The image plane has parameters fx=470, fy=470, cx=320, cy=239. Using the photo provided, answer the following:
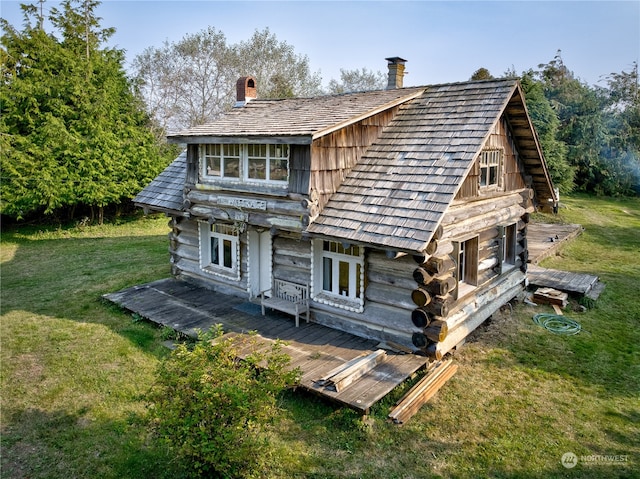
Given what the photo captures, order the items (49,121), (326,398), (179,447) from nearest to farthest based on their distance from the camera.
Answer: (179,447), (326,398), (49,121)

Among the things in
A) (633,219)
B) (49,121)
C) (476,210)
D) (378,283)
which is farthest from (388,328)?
(633,219)

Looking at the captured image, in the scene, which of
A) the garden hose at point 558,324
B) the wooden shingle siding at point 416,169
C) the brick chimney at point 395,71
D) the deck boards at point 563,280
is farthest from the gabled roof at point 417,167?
the deck boards at point 563,280

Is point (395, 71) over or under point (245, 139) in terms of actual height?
over

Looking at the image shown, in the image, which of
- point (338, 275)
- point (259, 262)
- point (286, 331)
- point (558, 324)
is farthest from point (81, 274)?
point (558, 324)

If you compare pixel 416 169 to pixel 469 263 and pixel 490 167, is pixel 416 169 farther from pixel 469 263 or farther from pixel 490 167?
pixel 469 263

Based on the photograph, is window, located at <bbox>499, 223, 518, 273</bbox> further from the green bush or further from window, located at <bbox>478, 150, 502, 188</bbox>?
the green bush

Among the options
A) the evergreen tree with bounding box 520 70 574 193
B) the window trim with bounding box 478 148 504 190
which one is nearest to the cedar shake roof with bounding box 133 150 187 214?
the window trim with bounding box 478 148 504 190

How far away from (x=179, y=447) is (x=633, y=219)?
29727 millimetres

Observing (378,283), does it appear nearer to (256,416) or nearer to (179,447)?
(256,416)

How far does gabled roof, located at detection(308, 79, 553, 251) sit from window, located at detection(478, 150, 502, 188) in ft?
3.51

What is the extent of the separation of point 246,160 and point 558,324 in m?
9.02

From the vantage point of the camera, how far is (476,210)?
35.5 feet

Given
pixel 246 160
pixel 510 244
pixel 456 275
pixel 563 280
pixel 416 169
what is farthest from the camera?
pixel 563 280

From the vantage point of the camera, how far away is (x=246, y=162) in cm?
1166
